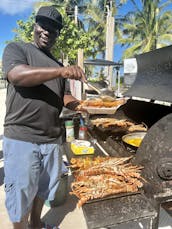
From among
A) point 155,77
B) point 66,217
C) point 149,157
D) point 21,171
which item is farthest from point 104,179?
point 155,77

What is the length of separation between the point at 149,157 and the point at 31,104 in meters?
1.24

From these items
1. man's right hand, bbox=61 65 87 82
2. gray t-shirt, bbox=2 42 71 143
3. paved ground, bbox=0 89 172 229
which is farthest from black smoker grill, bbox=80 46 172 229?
man's right hand, bbox=61 65 87 82

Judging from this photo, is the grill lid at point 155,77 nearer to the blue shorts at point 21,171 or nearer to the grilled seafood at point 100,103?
the grilled seafood at point 100,103

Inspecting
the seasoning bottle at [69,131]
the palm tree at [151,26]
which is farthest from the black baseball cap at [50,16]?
the palm tree at [151,26]

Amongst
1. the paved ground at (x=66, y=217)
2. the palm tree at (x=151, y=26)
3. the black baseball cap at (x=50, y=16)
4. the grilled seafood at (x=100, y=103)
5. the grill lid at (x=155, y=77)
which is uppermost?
the palm tree at (x=151, y=26)

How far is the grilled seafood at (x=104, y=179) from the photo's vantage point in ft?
6.27

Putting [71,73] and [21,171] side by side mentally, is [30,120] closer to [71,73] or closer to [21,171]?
[21,171]

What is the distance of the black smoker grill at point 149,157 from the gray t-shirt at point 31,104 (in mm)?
848

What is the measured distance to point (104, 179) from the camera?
6.82ft

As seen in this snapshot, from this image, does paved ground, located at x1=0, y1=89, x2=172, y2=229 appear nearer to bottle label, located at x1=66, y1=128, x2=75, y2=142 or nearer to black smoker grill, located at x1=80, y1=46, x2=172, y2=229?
black smoker grill, located at x1=80, y1=46, x2=172, y2=229

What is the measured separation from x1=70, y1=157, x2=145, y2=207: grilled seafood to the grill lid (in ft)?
3.11

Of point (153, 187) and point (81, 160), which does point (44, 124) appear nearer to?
point (81, 160)

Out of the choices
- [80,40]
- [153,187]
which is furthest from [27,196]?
[80,40]

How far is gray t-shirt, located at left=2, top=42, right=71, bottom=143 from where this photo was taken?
2.09m
